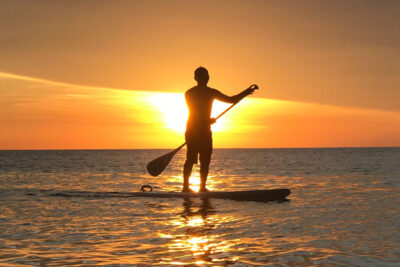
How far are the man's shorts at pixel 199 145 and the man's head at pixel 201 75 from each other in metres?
1.26

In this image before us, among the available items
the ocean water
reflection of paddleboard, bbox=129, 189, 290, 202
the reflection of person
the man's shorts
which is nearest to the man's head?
the reflection of person

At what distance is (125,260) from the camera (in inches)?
227

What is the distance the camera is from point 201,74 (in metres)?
12.3

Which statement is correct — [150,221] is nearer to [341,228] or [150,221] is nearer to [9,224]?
[9,224]

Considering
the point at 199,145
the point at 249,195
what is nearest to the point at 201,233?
the point at 199,145

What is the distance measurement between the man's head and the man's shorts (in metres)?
1.26

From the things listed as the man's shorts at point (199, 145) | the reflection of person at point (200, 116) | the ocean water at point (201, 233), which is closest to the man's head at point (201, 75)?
the reflection of person at point (200, 116)

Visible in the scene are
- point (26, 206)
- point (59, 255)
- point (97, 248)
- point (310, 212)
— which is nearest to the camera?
point (59, 255)

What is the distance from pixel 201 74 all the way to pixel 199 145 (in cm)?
176

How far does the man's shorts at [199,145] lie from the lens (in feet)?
40.3

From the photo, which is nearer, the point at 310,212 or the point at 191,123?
the point at 310,212

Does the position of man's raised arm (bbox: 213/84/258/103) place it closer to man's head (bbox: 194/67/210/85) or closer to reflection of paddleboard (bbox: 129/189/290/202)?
man's head (bbox: 194/67/210/85)

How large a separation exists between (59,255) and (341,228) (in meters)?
4.52


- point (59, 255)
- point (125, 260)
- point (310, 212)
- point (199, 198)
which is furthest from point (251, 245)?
point (199, 198)
